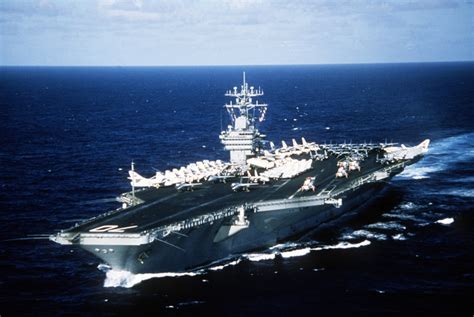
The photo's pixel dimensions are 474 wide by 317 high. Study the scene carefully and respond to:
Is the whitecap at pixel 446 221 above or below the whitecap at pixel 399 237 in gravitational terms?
above

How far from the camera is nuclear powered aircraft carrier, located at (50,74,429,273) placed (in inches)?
1027

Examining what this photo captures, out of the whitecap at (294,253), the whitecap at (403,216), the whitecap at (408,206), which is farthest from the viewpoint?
the whitecap at (408,206)

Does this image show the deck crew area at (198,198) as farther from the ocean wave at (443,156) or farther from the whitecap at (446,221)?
the ocean wave at (443,156)

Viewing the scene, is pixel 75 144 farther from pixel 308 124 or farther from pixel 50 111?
pixel 50 111

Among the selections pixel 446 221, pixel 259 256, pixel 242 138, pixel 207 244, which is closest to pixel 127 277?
pixel 207 244

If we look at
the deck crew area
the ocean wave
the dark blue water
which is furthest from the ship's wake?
the ocean wave

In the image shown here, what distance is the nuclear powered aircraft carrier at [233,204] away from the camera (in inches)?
1027

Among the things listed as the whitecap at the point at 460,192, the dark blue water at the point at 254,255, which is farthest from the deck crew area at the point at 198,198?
the whitecap at the point at 460,192

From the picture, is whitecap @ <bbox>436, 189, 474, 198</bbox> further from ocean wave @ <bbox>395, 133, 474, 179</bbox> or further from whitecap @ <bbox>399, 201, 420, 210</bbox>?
ocean wave @ <bbox>395, 133, 474, 179</bbox>

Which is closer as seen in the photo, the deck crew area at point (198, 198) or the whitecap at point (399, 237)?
the deck crew area at point (198, 198)

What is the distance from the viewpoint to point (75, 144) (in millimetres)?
65000

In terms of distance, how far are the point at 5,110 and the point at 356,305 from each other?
297ft

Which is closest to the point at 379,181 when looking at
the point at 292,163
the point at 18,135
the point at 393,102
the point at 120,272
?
the point at 292,163

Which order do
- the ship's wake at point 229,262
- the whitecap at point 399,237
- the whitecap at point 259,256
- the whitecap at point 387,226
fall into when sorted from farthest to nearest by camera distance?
the whitecap at point 387,226 < the whitecap at point 399,237 < the whitecap at point 259,256 < the ship's wake at point 229,262
